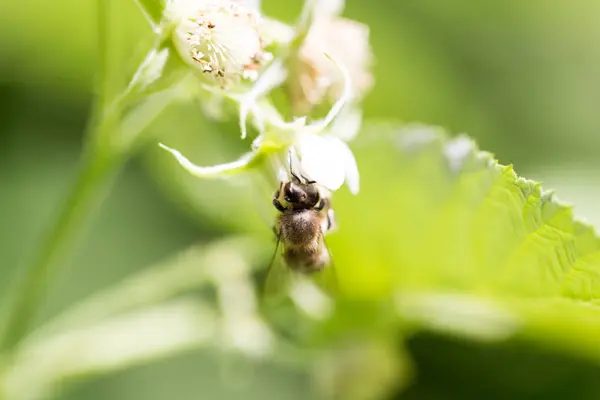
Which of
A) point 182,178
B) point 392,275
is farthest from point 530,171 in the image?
point 182,178

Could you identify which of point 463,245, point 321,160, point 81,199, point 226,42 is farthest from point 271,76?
point 463,245

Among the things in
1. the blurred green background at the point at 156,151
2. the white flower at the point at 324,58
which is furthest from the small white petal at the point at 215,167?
the blurred green background at the point at 156,151

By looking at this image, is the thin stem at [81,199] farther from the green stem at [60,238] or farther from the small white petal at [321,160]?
the small white petal at [321,160]

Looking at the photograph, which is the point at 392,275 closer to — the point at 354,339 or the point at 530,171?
the point at 354,339

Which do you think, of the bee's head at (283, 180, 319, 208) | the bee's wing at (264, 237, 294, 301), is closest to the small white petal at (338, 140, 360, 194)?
the bee's head at (283, 180, 319, 208)

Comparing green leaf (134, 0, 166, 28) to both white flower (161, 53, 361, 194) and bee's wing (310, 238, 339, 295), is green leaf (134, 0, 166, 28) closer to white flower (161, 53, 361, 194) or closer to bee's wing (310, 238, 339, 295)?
white flower (161, 53, 361, 194)

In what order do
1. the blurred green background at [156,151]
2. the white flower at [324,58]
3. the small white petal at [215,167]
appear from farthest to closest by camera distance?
1. the blurred green background at [156,151]
2. the white flower at [324,58]
3. the small white petal at [215,167]
